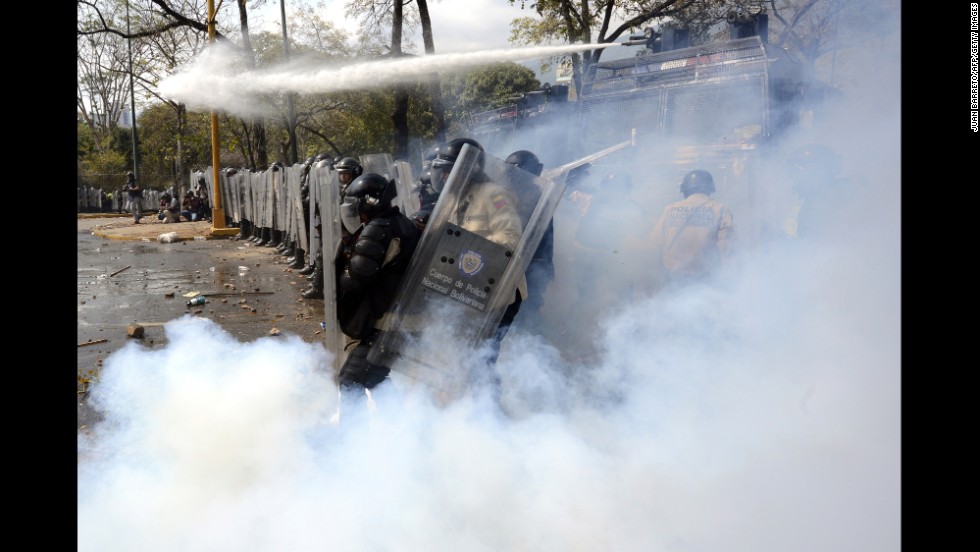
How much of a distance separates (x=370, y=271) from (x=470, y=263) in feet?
1.56

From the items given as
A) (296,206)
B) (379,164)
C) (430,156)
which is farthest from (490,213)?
(296,206)

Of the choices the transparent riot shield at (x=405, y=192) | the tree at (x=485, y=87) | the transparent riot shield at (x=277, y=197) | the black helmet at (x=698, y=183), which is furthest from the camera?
the tree at (x=485, y=87)

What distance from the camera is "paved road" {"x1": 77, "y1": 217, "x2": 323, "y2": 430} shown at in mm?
6254

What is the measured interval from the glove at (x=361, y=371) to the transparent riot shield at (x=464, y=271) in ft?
0.17

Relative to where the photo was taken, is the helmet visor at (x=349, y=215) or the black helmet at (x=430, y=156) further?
the black helmet at (x=430, y=156)

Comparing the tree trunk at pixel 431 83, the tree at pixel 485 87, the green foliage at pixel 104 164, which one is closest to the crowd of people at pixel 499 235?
the tree trunk at pixel 431 83

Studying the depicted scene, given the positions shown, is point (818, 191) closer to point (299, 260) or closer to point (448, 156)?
point (448, 156)

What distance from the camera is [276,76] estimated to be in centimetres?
1622

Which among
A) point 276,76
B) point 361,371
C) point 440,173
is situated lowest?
point 361,371

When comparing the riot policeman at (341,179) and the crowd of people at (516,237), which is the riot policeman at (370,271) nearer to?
the crowd of people at (516,237)

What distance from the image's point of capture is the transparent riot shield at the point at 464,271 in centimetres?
346
